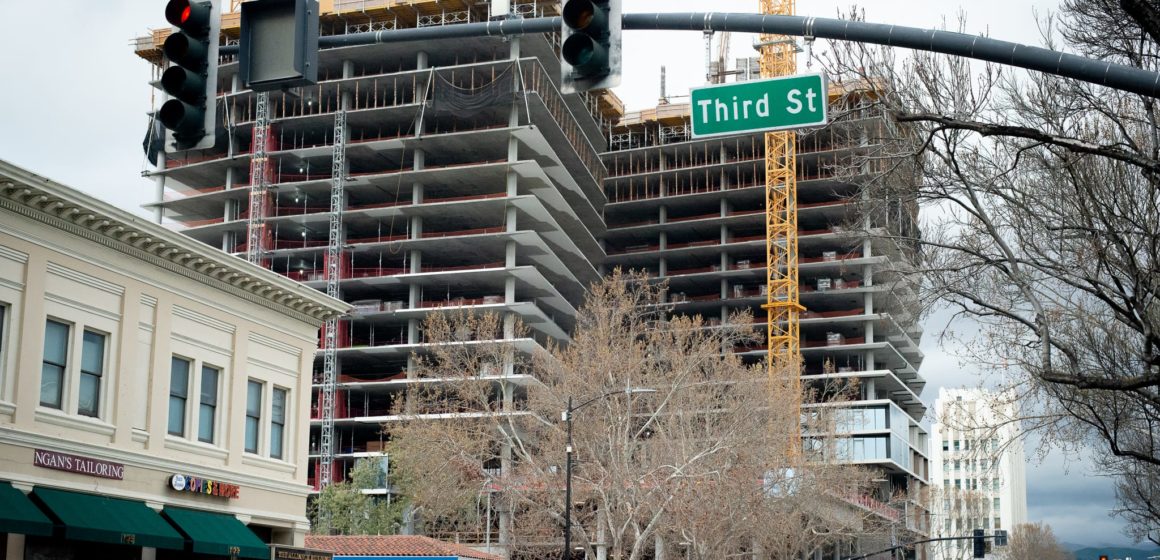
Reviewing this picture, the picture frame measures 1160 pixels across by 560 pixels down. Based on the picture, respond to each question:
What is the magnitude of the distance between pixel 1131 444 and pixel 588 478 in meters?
19.6

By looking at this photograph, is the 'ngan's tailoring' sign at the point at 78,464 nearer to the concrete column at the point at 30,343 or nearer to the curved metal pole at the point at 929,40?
the concrete column at the point at 30,343

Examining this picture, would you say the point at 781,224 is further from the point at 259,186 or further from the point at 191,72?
the point at 191,72

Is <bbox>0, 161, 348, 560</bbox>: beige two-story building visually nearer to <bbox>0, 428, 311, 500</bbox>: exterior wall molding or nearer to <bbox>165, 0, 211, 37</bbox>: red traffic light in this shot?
<bbox>0, 428, 311, 500</bbox>: exterior wall molding

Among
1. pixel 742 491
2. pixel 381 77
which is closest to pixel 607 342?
pixel 742 491

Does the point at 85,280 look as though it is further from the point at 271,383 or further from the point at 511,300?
the point at 511,300

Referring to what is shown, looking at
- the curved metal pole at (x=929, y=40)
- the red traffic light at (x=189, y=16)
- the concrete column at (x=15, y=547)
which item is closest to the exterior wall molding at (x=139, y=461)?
the concrete column at (x=15, y=547)

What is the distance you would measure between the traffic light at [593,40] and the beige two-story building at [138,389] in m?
21.1

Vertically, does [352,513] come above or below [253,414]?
below

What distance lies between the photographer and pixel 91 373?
32344 mm

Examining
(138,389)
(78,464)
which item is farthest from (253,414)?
Result: (78,464)

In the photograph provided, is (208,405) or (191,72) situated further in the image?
(208,405)

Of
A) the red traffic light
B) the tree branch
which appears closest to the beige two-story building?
the red traffic light

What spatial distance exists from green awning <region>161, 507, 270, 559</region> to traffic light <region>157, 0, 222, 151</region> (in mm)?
23553

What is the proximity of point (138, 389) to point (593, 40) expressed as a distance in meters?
25.1
